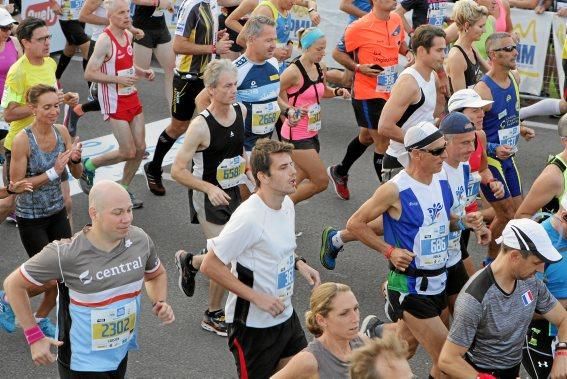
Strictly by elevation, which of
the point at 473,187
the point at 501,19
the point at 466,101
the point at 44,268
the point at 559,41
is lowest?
the point at 559,41

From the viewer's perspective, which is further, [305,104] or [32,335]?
[305,104]

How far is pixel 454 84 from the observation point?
9.84m

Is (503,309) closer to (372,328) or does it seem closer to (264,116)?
(372,328)

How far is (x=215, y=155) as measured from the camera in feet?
26.0

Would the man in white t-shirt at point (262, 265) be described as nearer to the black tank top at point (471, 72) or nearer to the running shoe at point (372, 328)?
the running shoe at point (372, 328)

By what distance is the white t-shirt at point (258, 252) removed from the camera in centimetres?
608

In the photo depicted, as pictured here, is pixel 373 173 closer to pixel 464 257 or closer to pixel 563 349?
pixel 464 257

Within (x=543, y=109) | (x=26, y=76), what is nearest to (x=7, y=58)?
(x=26, y=76)

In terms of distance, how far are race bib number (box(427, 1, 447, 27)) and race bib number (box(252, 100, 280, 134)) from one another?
5.00 m

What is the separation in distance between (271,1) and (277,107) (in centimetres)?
213

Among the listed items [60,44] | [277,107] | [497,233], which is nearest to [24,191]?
[277,107]

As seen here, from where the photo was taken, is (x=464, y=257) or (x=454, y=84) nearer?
(x=464, y=257)

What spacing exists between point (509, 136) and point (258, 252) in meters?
3.48

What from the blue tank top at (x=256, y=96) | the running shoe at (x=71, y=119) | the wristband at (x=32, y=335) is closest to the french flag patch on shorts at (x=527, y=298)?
the wristband at (x=32, y=335)
